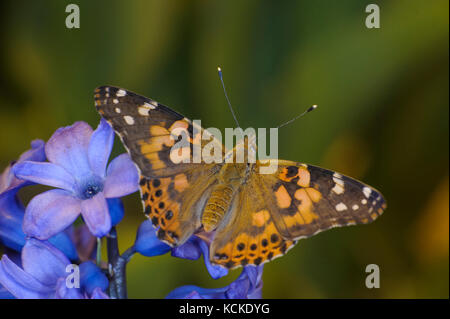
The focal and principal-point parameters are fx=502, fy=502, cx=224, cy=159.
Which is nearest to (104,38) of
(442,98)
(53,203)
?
(53,203)

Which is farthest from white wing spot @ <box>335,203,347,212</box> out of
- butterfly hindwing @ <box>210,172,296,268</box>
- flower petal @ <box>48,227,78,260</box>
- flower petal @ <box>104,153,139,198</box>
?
flower petal @ <box>48,227,78,260</box>

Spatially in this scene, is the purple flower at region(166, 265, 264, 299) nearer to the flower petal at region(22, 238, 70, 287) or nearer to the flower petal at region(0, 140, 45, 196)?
→ the flower petal at region(22, 238, 70, 287)

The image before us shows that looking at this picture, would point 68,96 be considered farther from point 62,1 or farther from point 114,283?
point 114,283

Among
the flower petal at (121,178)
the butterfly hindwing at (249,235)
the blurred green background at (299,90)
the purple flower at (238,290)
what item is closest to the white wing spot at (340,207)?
the butterfly hindwing at (249,235)

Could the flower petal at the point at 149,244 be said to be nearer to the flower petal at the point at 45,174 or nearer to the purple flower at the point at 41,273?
the purple flower at the point at 41,273

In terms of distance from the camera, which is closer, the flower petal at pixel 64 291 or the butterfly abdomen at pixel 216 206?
the flower petal at pixel 64 291

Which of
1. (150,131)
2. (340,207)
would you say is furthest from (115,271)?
(340,207)

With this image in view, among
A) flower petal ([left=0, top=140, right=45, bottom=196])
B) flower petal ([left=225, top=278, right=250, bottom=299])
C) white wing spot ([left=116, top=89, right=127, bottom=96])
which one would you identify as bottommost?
flower petal ([left=225, top=278, right=250, bottom=299])
